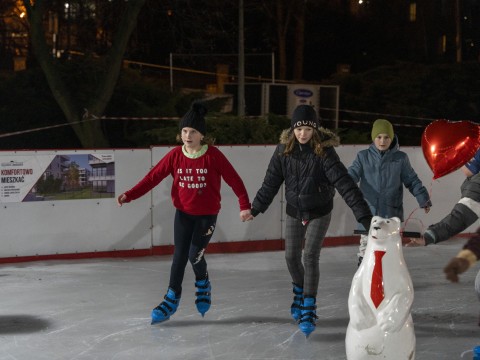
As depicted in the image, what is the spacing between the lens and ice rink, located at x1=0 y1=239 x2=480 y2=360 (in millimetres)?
5656

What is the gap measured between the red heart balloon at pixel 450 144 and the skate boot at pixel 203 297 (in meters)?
1.99

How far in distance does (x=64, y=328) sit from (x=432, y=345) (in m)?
2.64

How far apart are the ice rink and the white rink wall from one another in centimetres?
22

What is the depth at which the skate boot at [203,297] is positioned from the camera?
6480 millimetres

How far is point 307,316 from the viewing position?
19.8 ft

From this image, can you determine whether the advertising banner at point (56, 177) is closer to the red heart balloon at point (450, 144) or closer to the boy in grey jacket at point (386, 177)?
the boy in grey jacket at point (386, 177)

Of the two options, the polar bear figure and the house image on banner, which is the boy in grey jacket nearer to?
the polar bear figure

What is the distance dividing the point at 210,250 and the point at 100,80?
34.5 ft

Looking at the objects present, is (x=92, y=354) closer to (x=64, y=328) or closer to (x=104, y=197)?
(x=64, y=328)

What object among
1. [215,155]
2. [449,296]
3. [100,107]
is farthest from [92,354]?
[100,107]

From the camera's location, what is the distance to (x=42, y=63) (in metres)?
18.3

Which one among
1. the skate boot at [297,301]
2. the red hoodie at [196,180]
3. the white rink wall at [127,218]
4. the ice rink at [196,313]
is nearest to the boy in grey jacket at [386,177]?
the ice rink at [196,313]

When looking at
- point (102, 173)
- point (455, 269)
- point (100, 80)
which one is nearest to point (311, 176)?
point (455, 269)

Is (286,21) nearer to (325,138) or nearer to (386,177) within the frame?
(386,177)
